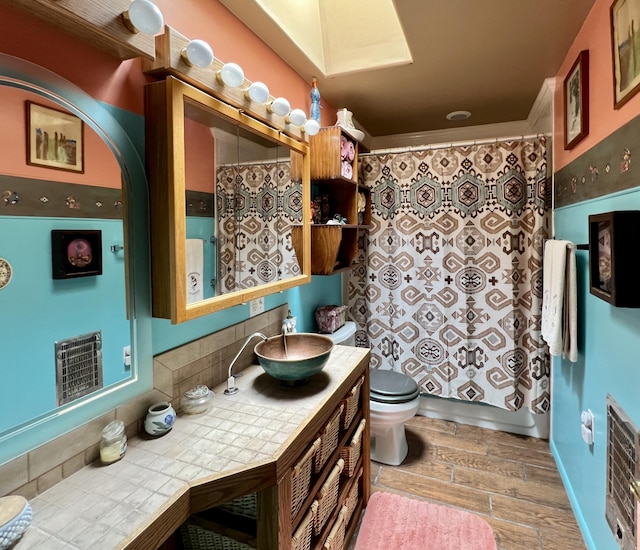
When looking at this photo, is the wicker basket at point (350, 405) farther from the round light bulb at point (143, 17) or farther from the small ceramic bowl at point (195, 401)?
the round light bulb at point (143, 17)

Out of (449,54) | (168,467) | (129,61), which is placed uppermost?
(449,54)

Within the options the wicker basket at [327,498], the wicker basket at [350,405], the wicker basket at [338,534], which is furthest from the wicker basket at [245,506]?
the wicker basket at [350,405]

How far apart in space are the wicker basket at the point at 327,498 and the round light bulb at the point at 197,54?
1526 mm

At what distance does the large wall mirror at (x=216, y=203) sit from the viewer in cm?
107

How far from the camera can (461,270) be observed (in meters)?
2.46

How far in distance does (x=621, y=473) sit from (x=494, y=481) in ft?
3.37

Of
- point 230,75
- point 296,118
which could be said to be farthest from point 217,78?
point 296,118

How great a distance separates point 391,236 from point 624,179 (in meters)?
1.53

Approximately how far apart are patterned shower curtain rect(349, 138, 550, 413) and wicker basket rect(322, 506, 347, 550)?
130cm

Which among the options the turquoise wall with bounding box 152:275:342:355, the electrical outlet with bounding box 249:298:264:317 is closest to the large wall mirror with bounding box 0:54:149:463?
the turquoise wall with bounding box 152:275:342:355

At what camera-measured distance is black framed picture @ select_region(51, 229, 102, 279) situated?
2.81 ft

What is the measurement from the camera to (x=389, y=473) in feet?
7.01

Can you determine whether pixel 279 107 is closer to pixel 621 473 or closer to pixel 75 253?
pixel 75 253

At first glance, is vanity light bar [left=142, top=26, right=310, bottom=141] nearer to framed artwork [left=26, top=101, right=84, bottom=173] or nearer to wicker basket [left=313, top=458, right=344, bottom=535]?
framed artwork [left=26, top=101, right=84, bottom=173]
